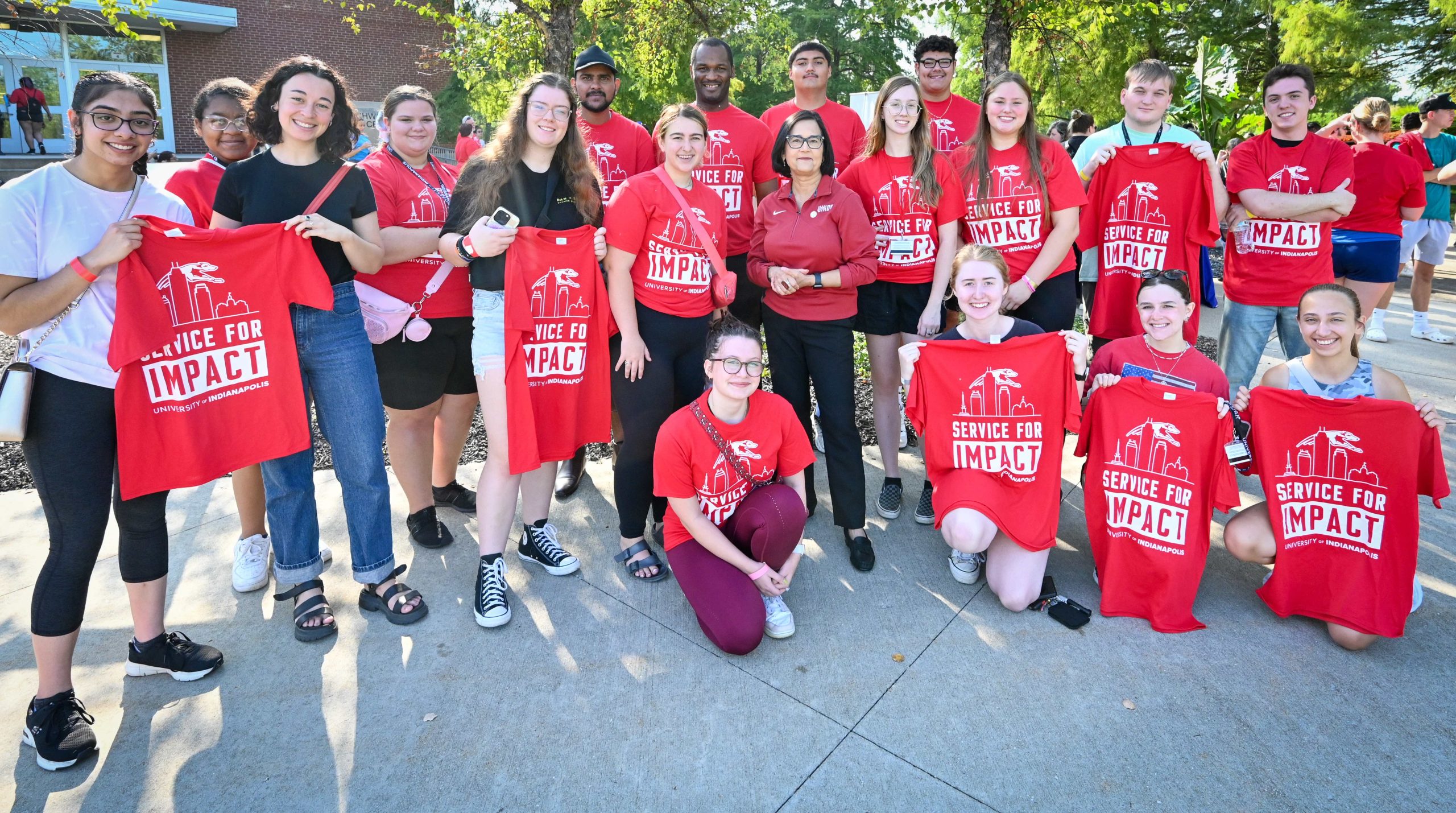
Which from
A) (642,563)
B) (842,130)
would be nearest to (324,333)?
(642,563)

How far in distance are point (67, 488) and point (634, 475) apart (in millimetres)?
1998

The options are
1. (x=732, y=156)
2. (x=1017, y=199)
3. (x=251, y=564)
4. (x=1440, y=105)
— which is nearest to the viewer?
(x=251, y=564)

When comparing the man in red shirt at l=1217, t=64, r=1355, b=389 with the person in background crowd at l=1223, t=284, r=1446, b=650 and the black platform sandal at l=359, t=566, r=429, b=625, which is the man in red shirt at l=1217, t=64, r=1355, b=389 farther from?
the black platform sandal at l=359, t=566, r=429, b=625

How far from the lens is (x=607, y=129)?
442cm

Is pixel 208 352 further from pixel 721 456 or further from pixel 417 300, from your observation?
pixel 721 456

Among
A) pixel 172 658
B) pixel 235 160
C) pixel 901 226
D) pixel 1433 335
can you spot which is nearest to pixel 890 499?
pixel 901 226

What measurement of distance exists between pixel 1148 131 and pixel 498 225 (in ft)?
11.0

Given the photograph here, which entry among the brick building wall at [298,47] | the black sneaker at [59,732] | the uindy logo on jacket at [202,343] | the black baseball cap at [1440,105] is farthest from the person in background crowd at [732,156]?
the brick building wall at [298,47]

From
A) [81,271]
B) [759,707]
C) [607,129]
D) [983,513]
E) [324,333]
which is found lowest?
[759,707]

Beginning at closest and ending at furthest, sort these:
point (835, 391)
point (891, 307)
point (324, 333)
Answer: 1. point (324, 333)
2. point (835, 391)
3. point (891, 307)

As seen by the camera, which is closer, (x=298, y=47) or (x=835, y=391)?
(x=835, y=391)

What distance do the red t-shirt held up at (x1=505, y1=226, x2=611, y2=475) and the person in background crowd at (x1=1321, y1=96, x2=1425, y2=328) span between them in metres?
4.53

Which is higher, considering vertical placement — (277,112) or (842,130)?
(842,130)

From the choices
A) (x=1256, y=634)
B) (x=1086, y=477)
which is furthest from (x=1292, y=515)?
(x=1086, y=477)
